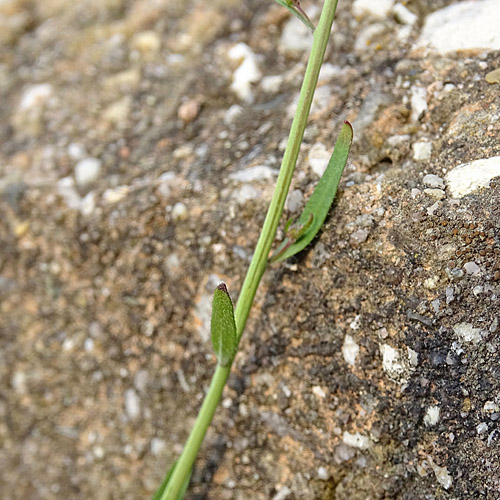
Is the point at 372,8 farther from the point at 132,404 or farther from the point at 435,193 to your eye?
the point at 132,404

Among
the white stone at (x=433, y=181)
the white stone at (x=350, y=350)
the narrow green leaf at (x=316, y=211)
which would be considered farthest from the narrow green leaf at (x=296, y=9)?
the white stone at (x=350, y=350)

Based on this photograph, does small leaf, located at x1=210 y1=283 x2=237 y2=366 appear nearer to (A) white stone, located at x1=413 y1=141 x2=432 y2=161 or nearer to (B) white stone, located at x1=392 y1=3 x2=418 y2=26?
(A) white stone, located at x1=413 y1=141 x2=432 y2=161

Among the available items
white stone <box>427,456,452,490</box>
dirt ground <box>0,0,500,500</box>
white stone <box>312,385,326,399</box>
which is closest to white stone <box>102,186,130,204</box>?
dirt ground <box>0,0,500,500</box>

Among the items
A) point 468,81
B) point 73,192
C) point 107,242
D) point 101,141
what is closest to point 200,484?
point 107,242

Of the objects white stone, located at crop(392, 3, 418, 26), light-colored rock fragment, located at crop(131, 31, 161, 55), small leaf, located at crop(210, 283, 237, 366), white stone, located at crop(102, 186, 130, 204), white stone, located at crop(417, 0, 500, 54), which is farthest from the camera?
light-colored rock fragment, located at crop(131, 31, 161, 55)

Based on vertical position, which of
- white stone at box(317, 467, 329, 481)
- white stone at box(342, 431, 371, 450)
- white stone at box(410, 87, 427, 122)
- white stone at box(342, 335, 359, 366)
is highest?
white stone at box(410, 87, 427, 122)

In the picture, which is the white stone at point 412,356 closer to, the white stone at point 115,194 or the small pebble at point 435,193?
the small pebble at point 435,193

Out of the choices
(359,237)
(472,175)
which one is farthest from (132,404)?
(472,175)
